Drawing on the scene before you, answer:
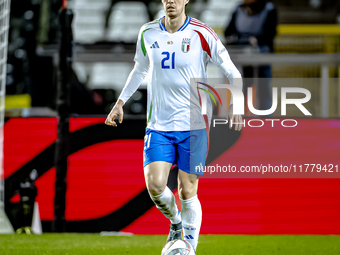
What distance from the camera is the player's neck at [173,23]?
2586mm

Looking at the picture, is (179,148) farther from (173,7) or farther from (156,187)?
(173,7)

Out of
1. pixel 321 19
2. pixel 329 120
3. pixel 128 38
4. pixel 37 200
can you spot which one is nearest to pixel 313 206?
pixel 329 120

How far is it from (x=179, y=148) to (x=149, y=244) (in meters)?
1.43

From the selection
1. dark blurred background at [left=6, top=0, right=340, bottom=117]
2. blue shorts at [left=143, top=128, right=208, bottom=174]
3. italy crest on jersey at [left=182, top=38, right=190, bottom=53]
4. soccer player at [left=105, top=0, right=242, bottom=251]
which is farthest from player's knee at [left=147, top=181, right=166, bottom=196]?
dark blurred background at [left=6, top=0, right=340, bottom=117]

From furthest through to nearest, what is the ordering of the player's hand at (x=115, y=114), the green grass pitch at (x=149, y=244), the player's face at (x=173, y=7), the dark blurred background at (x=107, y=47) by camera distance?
1. the dark blurred background at (x=107, y=47)
2. the green grass pitch at (x=149, y=244)
3. the player's hand at (x=115, y=114)
4. the player's face at (x=173, y=7)

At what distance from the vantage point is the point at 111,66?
5.52 m

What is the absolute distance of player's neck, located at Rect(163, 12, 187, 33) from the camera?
8.48 feet

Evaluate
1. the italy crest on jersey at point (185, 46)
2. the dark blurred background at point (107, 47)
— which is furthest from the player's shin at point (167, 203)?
the dark blurred background at point (107, 47)

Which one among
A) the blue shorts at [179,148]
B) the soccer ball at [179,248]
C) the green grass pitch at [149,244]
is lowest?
the green grass pitch at [149,244]

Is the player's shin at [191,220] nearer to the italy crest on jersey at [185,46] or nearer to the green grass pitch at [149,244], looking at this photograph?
the green grass pitch at [149,244]

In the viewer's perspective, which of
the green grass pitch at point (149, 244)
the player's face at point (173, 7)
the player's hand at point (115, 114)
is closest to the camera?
the player's face at point (173, 7)

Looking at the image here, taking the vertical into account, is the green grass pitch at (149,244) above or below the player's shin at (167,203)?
below

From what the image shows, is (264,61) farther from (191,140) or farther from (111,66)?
(191,140)

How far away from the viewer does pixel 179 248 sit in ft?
8.26
